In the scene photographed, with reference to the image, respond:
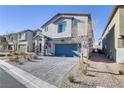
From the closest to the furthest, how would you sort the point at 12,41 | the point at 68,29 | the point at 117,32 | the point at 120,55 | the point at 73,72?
the point at 73,72
the point at 120,55
the point at 12,41
the point at 117,32
the point at 68,29

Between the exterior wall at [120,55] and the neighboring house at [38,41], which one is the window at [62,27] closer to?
the neighboring house at [38,41]

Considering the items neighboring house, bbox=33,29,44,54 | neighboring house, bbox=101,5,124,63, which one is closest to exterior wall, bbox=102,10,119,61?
neighboring house, bbox=101,5,124,63

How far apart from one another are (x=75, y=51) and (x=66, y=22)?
2.09 meters

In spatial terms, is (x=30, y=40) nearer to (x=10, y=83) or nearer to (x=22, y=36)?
(x=22, y=36)

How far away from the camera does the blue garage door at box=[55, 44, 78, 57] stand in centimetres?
1059

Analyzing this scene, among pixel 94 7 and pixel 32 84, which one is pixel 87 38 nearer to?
pixel 94 7

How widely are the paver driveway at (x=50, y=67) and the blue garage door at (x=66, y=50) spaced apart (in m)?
0.26

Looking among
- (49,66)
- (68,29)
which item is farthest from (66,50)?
(68,29)

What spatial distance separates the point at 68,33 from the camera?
1156cm

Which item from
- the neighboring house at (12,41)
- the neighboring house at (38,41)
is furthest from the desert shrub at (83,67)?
the neighboring house at (12,41)

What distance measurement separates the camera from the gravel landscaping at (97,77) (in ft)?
25.0

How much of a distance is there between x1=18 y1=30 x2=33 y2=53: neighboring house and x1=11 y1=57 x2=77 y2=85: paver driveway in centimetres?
83

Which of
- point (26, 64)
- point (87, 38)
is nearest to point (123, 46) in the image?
point (87, 38)

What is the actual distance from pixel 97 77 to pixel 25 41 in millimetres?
4813
